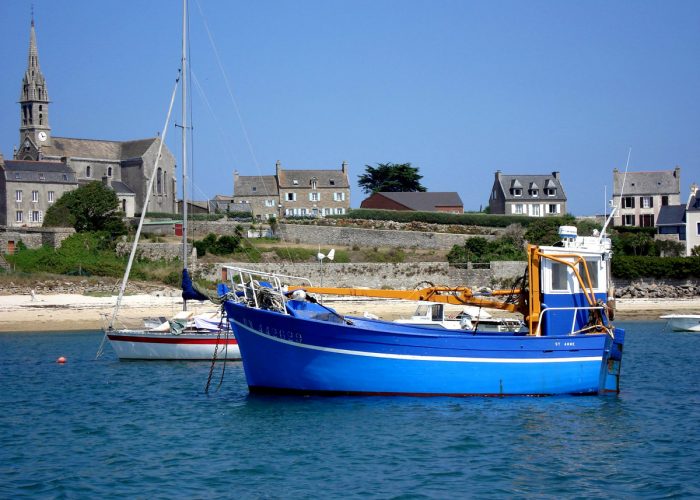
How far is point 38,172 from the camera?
68.2 meters

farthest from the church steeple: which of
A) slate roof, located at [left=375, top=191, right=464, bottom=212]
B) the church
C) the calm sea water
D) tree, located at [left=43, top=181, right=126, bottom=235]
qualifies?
the calm sea water

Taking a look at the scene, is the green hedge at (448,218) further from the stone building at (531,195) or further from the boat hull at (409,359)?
the boat hull at (409,359)

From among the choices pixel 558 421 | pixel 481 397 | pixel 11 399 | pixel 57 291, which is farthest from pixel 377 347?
pixel 57 291

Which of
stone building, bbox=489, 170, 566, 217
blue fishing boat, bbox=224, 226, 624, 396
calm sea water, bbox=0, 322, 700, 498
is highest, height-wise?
stone building, bbox=489, 170, 566, 217

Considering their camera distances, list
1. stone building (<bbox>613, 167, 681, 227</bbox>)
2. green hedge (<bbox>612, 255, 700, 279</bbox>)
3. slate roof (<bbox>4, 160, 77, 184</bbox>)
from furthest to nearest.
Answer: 1. stone building (<bbox>613, 167, 681, 227</bbox>)
2. slate roof (<bbox>4, 160, 77, 184</bbox>)
3. green hedge (<bbox>612, 255, 700, 279</bbox>)

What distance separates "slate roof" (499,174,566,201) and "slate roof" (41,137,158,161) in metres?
31.1

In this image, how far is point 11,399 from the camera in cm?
2130

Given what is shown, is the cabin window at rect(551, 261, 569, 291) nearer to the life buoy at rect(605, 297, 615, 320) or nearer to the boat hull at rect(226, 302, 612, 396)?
the life buoy at rect(605, 297, 615, 320)

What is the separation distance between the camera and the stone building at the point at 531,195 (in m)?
74.3

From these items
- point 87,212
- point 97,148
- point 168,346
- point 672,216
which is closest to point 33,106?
point 97,148

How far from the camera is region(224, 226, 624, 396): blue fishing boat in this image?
18.4 meters

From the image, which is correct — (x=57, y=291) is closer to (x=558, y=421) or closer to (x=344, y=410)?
(x=344, y=410)

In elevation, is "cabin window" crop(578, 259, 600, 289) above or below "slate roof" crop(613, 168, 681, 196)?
below

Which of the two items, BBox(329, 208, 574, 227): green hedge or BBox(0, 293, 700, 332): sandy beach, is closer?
BBox(0, 293, 700, 332): sandy beach
